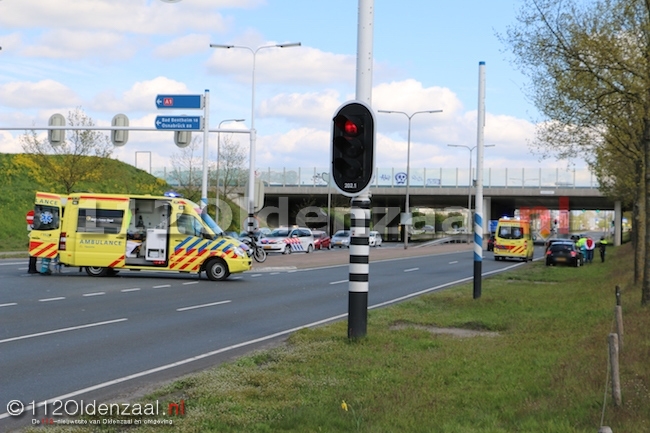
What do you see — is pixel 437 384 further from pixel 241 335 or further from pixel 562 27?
pixel 562 27

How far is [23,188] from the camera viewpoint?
65.1 meters

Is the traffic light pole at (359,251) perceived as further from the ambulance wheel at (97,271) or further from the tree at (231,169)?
the tree at (231,169)

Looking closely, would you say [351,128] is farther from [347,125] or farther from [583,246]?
[583,246]

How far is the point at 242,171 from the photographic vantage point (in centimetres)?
6838

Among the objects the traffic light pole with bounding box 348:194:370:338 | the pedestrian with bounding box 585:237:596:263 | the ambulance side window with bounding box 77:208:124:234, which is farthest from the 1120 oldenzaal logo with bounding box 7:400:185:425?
the pedestrian with bounding box 585:237:596:263

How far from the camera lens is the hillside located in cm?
5458

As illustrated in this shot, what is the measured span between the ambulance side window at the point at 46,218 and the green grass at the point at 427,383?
591 inches

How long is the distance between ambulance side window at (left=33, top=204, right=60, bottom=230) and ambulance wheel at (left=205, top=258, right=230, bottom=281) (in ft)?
16.2

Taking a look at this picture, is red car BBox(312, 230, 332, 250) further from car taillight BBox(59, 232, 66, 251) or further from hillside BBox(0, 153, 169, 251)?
car taillight BBox(59, 232, 66, 251)

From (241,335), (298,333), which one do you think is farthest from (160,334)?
(298,333)

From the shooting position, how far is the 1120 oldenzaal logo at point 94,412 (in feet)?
24.1

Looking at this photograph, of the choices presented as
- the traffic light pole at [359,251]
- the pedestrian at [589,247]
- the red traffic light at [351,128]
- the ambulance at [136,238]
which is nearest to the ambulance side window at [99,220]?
the ambulance at [136,238]

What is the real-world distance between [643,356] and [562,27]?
1000 centimetres

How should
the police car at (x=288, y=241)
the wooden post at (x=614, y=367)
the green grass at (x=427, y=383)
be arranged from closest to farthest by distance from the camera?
the wooden post at (x=614, y=367), the green grass at (x=427, y=383), the police car at (x=288, y=241)
